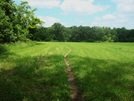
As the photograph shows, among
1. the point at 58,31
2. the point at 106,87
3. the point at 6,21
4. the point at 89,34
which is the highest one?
the point at 6,21

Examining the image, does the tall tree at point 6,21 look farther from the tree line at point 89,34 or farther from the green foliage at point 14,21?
the tree line at point 89,34

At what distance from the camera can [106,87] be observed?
1066cm

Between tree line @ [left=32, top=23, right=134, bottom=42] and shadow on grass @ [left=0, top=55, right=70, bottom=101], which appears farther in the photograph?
tree line @ [left=32, top=23, right=134, bottom=42]

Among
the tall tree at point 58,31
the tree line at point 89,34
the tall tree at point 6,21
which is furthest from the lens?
the tree line at point 89,34

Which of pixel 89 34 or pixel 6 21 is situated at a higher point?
pixel 6 21

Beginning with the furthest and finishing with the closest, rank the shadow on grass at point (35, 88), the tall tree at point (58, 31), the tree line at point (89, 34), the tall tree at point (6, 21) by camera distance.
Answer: the tree line at point (89, 34) < the tall tree at point (58, 31) < the tall tree at point (6, 21) < the shadow on grass at point (35, 88)

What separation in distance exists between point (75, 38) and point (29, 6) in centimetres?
10561

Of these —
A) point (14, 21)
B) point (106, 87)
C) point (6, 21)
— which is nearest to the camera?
point (106, 87)


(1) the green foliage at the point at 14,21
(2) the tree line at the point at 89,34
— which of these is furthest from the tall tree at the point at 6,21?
(2) the tree line at the point at 89,34

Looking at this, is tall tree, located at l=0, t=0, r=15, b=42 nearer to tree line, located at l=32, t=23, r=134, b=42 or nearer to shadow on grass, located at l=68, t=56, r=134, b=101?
shadow on grass, located at l=68, t=56, r=134, b=101

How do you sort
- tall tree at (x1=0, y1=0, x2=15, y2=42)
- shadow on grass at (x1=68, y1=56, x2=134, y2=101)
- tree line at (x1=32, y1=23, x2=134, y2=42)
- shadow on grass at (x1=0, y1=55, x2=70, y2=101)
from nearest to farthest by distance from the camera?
shadow on grass at (x1=0, y1=55, x2=70, y2=101), shadow on grass at (x1=68, y1=56, x2=134, y2=101), tall tree at (x1=0, y1=0, x2=15, y2=42), tree line at (x1=32, y1=23, x2=134, y2=42)

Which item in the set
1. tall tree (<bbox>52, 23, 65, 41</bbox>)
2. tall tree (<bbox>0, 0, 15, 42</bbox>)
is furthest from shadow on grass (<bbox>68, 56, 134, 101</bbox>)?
tall tree (<bbox>52, 23, 65, 41</bbox>)

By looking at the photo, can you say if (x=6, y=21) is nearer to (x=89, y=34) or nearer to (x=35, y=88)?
(x=35, y=88)

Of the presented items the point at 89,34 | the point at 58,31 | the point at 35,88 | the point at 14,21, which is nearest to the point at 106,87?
the point at 35,88
